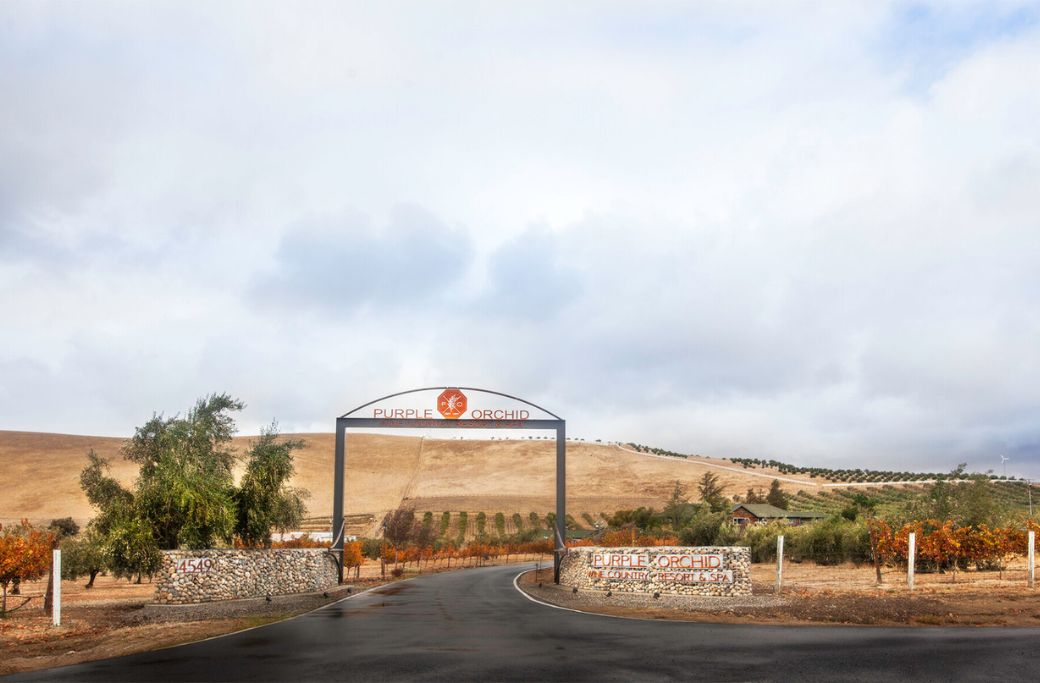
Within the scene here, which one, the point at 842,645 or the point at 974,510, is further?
the point at 974,510

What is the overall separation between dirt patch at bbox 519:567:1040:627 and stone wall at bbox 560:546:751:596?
73 cm

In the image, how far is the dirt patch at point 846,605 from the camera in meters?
22.0

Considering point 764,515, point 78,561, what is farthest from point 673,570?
point 764,515

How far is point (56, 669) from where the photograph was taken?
50.6 ft

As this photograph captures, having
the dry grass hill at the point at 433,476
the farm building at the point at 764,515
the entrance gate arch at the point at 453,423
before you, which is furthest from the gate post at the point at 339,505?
the dry grass hill at the point at 433,476

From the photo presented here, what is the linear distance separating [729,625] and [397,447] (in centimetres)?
14388

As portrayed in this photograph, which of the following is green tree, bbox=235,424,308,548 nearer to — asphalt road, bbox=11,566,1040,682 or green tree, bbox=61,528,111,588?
asphalt road, bbox=11,566,1040,682

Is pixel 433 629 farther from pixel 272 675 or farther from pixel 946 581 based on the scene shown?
pixel 946 581

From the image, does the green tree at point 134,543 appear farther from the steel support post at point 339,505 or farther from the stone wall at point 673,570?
the stone wall at point 673,570

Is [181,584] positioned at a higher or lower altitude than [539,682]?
lower

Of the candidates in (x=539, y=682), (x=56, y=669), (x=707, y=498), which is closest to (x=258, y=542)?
(x=56, y=669)

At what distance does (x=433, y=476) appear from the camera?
143m

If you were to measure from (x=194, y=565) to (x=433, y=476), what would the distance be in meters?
115

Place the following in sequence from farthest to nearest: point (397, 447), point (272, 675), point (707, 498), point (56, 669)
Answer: point (397, 447), point (707, 498), point (56, 669), point (272, 675)
